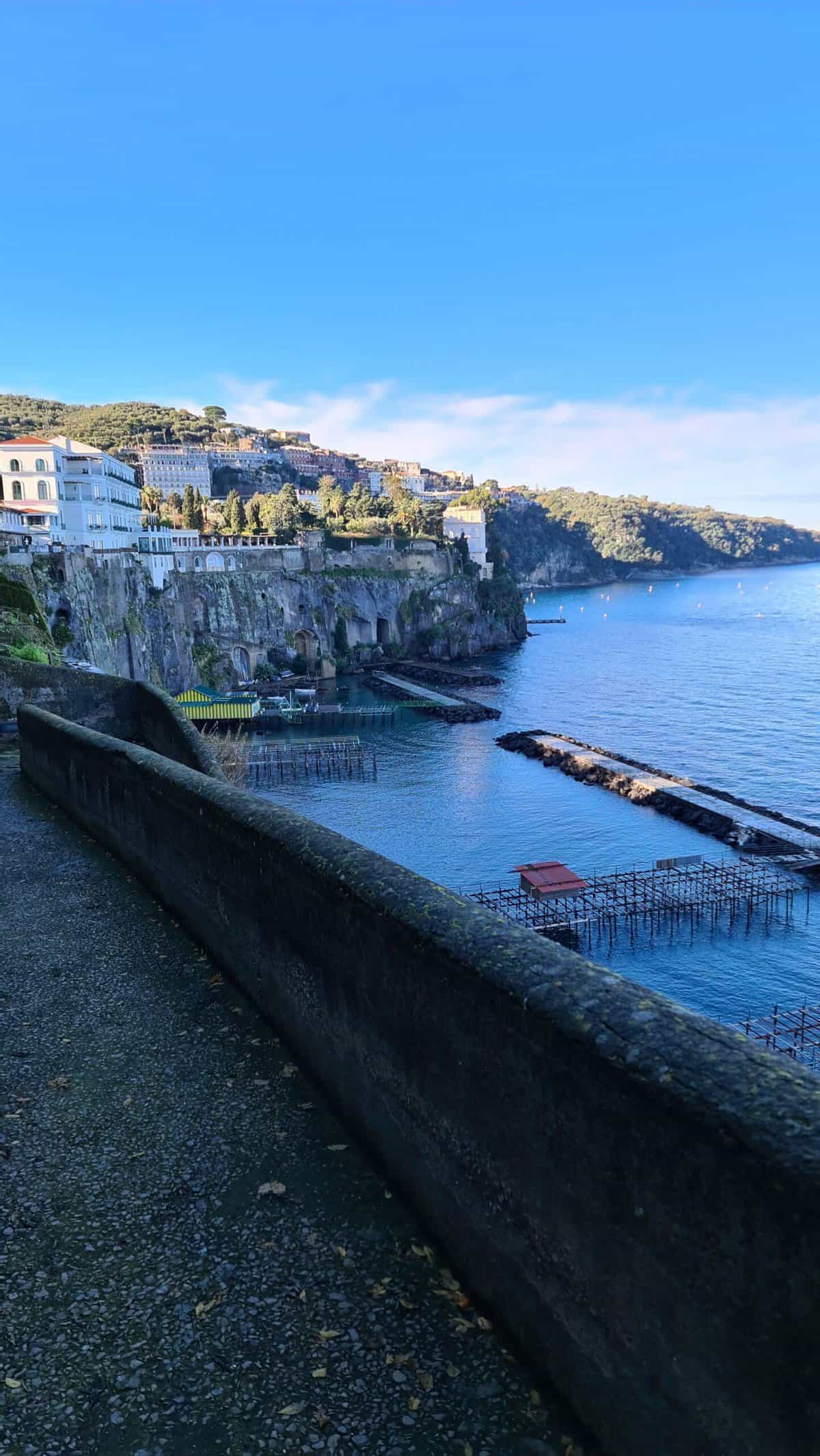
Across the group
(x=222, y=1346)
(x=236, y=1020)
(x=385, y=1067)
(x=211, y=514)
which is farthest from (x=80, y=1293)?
(x=211, y=514)

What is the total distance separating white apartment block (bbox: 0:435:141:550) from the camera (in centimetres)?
6506

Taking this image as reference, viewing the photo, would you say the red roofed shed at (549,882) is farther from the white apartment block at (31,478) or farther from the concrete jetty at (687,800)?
the white apartment block at (31,478)

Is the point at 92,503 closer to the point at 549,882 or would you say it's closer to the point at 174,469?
the point at 549,882

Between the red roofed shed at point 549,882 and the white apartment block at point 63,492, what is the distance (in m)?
39.1

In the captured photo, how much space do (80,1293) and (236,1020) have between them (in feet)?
11.4

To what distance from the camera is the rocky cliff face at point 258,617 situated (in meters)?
52.9

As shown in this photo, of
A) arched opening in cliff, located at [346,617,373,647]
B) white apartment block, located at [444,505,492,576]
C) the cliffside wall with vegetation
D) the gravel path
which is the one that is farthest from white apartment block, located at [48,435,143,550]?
white apartment block, located at [444,505,492,576]

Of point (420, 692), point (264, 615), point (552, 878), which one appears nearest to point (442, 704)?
point (420, 692)

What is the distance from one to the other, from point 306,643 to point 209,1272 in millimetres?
95310

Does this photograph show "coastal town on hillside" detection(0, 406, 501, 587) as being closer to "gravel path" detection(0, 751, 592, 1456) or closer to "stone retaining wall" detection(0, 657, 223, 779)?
"stone retaining wall" detection(0, 657, 223, 779)

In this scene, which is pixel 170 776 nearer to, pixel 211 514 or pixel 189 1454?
pixel 189 1454

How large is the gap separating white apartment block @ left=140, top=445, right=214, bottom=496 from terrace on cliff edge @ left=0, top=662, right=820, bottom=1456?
580ft

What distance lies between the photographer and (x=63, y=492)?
69.9m

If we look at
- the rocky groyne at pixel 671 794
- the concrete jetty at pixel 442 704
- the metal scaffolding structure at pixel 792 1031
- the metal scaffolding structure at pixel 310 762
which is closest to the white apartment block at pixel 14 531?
the metal scaffolding structure at pixel 310 762
